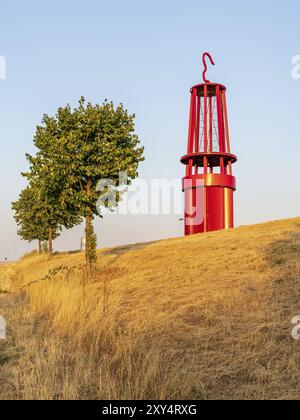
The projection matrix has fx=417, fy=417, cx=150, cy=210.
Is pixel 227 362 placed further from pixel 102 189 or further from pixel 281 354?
pixel 102 189

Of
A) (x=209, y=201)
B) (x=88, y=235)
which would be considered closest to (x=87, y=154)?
(x=88, y=235)

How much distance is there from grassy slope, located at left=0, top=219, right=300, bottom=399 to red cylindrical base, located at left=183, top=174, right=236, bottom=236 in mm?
22013

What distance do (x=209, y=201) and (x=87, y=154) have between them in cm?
1930

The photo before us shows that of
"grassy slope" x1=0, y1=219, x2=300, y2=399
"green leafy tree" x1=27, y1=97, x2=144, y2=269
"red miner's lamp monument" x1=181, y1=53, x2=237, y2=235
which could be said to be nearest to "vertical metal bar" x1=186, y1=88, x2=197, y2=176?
"red miner's lamp monument" x1=181, y1=53, x2=237, y2=235

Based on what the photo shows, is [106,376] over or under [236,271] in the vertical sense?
under

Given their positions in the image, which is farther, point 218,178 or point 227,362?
point 218,178

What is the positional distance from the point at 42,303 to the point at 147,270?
7.00 meters

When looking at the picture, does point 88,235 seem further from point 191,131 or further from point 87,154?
point 191,131

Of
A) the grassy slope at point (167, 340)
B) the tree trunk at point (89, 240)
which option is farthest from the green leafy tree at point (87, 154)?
the grassy slope at point (167, 340)

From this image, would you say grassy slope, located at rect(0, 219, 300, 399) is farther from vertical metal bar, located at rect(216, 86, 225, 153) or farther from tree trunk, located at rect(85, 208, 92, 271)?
vertical metal bar, located at rect(216, 86, 225, 153)

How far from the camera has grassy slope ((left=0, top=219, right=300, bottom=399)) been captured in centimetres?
570

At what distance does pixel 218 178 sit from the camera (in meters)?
37.8

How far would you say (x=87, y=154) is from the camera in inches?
813

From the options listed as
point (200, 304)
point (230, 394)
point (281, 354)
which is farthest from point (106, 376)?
point (200, 304)
